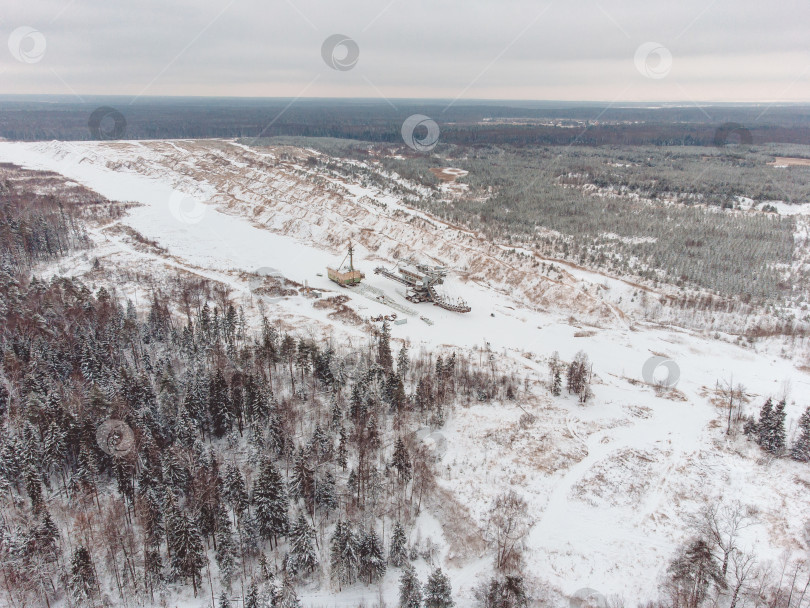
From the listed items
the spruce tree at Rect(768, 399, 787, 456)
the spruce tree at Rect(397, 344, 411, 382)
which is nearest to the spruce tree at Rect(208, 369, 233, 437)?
the spruce tree at Rect(397, 344, 411, 382)

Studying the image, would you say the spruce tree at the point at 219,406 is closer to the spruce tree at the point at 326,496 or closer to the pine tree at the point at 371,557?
the spruce tree at the point at 326,496

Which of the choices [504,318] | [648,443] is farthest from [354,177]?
[648,443]

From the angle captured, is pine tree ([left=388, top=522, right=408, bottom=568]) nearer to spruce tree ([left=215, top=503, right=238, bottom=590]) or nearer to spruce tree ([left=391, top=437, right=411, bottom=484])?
spruce tree ([left=391, top=437, right=411, bottom=484])

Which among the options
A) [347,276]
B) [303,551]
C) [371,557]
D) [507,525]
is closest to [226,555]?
[303,551]

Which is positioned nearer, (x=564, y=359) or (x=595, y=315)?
(x=564, y=359)

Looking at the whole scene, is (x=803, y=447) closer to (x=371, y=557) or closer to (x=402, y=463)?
(x=402, y=463)

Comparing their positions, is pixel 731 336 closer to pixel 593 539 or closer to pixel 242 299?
pixel 593 539
